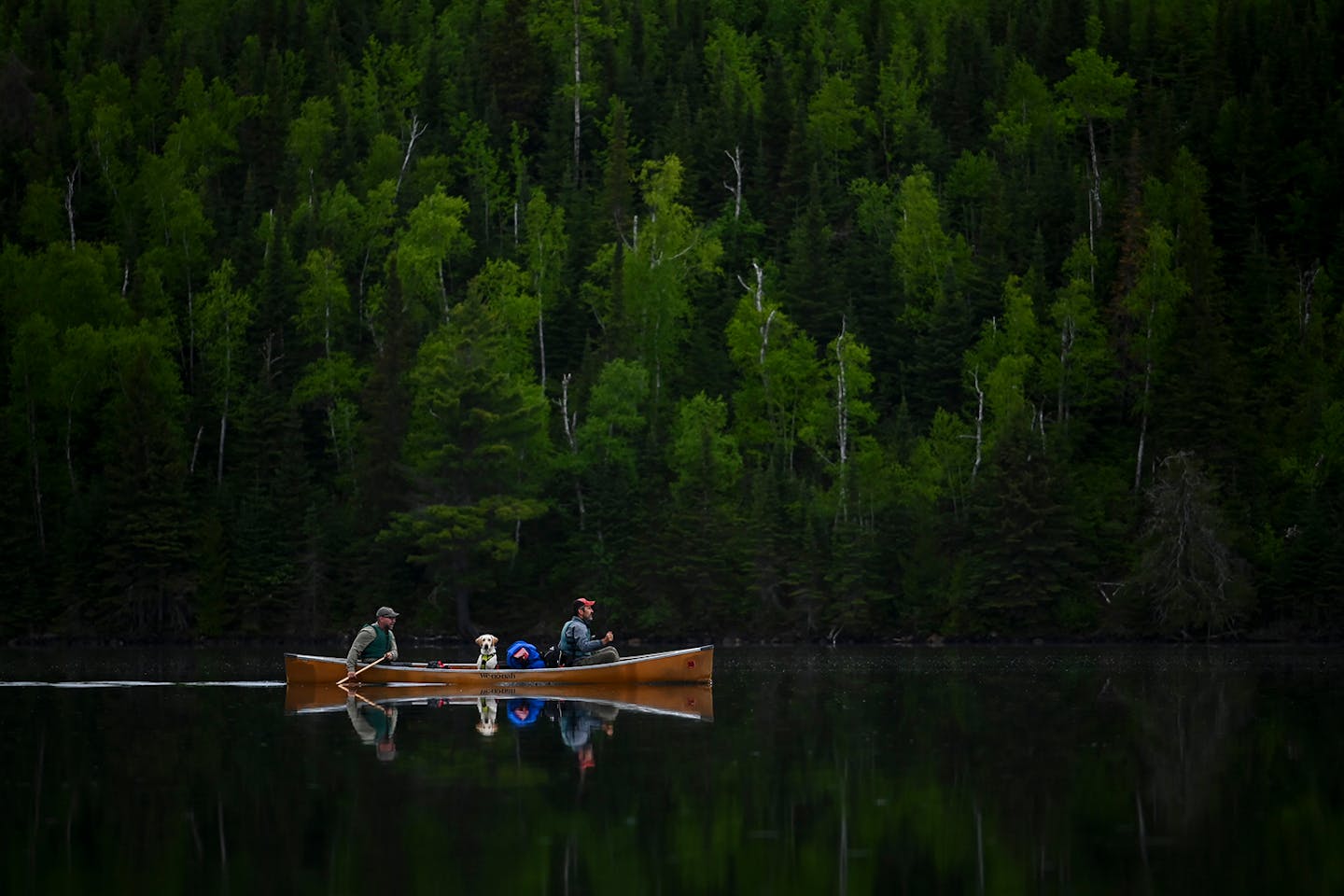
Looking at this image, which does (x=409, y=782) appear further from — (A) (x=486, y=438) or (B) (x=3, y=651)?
(A) (x=486, y=438)

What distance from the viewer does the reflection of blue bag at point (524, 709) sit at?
3162cm

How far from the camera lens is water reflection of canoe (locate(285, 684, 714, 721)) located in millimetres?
36031

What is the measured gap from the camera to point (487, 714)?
3328 centimetres

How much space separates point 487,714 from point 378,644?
8807 mm

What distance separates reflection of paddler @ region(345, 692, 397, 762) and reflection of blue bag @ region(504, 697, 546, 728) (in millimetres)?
2041

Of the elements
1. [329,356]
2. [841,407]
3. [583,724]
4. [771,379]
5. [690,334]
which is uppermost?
[690,334]

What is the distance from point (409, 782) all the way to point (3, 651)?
167 feet

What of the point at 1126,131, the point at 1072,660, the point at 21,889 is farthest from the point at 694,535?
the point at 21,889

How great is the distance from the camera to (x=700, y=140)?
10300cm

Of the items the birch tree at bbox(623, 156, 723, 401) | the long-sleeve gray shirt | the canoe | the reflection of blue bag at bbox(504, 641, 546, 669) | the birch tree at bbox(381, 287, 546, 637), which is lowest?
the canoe

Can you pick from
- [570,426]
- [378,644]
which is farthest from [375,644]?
[570,426]

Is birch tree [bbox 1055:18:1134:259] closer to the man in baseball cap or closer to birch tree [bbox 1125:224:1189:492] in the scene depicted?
birch tree [bbox 1125:224:1189:492]

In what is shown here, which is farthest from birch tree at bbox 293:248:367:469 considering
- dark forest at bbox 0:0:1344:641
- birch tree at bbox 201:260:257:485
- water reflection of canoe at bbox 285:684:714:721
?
water reflection of canoe at bbox 285:684:714:721

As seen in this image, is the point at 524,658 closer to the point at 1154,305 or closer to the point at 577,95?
the point at 1154,305
